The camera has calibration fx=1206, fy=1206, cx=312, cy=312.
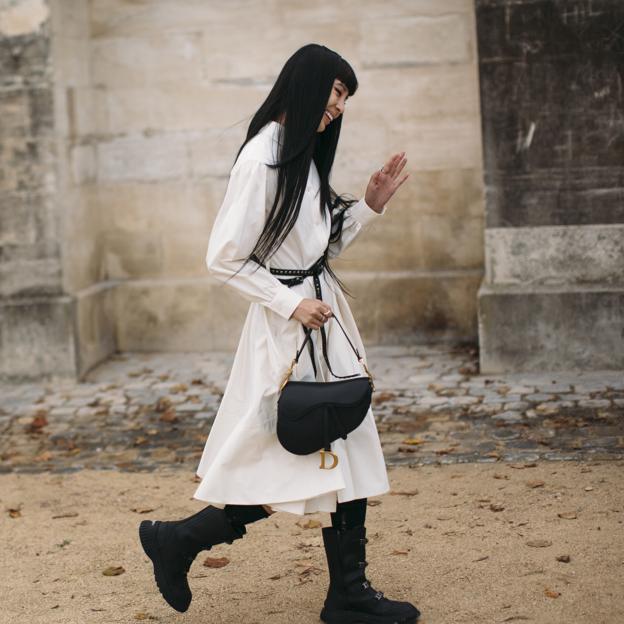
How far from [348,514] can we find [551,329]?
4215 mm

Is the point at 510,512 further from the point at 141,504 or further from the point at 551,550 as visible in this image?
the point at 141,504

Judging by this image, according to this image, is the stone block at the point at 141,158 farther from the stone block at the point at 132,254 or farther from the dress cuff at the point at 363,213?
the dress cuff at the point at 363,213

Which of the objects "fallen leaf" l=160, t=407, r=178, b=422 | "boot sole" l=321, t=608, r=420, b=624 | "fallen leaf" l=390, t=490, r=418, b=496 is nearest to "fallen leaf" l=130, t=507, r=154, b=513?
"fallen leaf" l=390, t=490, r=418, b=496

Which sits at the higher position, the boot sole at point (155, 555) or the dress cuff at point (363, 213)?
the dress cuff at point (363, 213)

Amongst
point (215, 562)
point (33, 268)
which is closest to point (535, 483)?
point (215, 562)

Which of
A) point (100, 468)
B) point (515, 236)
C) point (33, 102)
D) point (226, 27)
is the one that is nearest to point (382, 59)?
point (226, 27)

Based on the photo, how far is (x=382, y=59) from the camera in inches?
352

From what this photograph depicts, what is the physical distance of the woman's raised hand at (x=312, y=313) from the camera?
386cm

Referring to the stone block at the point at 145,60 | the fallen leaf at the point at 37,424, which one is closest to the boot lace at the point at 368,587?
the fallen leaf at the point at 37,424

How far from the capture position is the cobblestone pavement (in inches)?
254

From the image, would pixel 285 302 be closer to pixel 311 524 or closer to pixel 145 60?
pixel 311 524

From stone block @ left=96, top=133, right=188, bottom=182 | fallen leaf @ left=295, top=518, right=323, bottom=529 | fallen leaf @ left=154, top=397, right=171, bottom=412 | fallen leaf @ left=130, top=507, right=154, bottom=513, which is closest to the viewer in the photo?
fallen leaf @ left=295, top=518, right=323, bottom=529

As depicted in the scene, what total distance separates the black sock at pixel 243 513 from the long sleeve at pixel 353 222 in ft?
3.18

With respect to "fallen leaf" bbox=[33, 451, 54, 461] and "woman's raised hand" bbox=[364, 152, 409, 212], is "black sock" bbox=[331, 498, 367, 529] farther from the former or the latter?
"fallen leaf" bbox=[33, 451, 54, 461]
